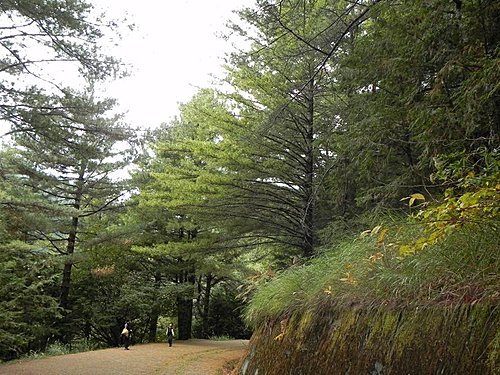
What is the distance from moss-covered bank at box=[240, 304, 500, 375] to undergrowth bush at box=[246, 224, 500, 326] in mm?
107

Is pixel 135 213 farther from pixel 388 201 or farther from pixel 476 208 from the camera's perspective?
pixel 476 208

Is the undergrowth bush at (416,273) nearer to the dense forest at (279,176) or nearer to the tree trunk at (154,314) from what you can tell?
the dense forest at (279,176)

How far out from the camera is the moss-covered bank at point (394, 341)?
226cm

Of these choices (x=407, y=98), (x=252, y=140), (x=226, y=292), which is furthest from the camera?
(x=226, y=292)

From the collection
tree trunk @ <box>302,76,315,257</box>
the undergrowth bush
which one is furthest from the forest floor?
the undergrowth bush

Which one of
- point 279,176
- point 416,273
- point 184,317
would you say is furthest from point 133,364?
point 416,273

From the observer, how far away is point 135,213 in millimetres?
18766

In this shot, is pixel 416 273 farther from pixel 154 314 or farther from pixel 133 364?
pixel 154 314

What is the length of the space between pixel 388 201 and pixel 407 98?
235 cm

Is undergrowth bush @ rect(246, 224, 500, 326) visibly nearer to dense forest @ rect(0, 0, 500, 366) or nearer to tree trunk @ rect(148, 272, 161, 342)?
dense forest @ rect(0, 0, 500, 366)

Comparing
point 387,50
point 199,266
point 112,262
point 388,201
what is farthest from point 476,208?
point 112,262

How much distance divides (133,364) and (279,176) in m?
6.76

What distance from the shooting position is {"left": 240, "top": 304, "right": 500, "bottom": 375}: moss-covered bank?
226 centimetres

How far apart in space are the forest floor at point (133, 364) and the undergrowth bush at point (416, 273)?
789 centimetres
